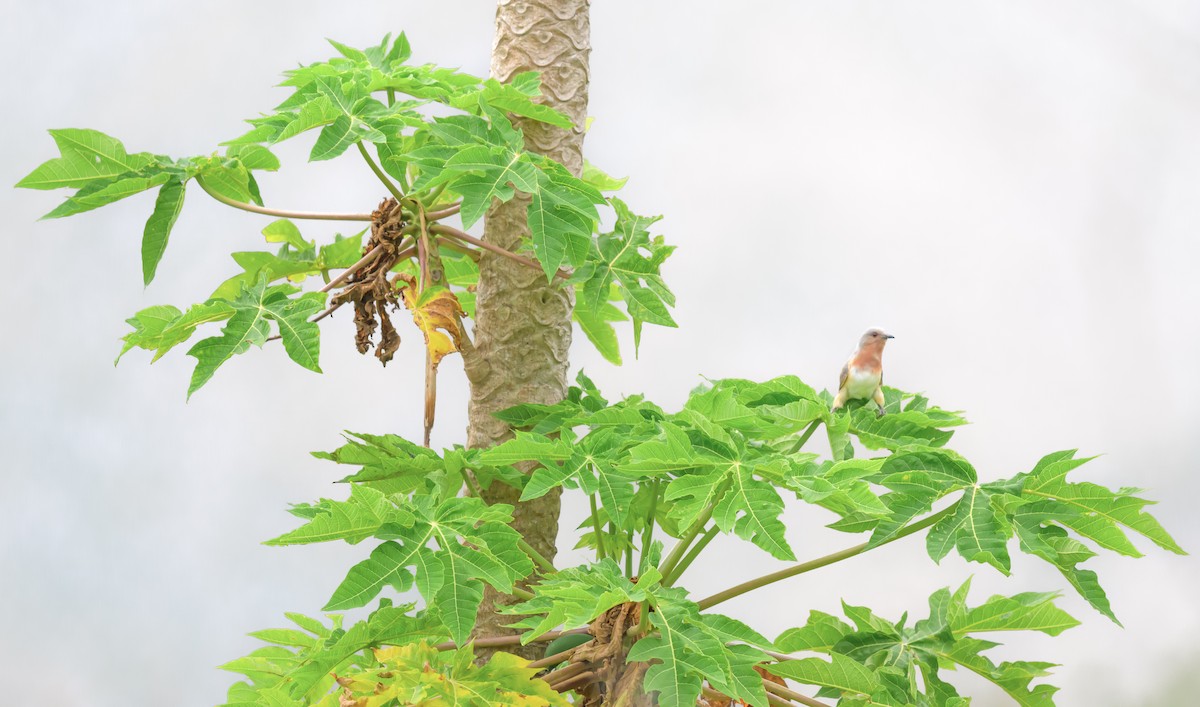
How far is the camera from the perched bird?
1.81 m

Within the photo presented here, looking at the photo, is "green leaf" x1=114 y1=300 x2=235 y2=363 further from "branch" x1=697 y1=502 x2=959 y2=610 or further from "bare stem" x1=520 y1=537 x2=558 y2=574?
"branch" x1=697 y1=502 x2=959 y2=610

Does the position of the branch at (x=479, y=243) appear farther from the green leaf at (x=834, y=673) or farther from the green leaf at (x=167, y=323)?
the green leaf at (x=834, y=673)

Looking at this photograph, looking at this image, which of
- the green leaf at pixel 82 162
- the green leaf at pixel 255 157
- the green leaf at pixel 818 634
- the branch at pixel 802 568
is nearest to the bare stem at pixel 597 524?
the branch at pixel 802 568

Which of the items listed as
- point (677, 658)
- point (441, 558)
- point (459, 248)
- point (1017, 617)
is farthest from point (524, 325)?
point (1017, 617)

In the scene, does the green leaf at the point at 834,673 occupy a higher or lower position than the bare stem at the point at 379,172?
lower

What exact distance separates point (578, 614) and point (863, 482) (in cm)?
38

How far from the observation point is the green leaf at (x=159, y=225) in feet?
5.74

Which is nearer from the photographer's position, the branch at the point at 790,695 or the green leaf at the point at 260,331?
the green leaf at the point at 260,331

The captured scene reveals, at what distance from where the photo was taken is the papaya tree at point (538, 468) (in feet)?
4.56

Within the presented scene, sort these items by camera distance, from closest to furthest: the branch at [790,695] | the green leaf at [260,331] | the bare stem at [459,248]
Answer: the green leaf at [260,331] → the branch at [790,695] → the bare stem at [459,248]

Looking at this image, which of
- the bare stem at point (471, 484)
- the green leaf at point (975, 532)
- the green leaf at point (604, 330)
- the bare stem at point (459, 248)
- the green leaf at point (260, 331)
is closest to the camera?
the green leaf at point (975, 532)

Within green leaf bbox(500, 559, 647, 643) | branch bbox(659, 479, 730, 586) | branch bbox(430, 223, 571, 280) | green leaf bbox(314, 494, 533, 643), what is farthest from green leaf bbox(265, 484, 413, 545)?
branch bbox(430, 223, 571, 280)

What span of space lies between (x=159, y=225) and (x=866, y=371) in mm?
1122

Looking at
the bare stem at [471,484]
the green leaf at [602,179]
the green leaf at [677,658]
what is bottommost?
the green leaf at [677,658]
